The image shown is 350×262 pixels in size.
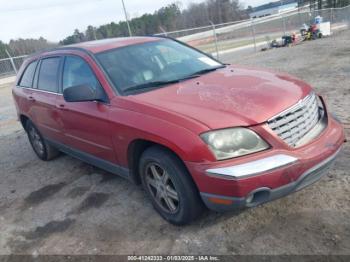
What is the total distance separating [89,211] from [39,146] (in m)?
2.49

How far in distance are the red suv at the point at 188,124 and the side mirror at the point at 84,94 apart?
0.04 ft

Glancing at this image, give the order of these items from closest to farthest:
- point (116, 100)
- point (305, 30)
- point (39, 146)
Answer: point (116, 100) < point (39, 146) < point (305, 30)

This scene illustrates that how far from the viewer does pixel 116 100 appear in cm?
359

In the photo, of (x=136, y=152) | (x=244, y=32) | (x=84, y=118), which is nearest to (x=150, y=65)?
(x=84, y=118)

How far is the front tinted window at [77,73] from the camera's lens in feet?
Result: 13.1

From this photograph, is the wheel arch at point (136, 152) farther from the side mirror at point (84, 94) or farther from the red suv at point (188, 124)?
the side mirror at point (84, 94)

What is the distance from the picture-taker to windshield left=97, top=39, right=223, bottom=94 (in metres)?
3.81

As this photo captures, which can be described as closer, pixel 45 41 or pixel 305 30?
pixel 305 30

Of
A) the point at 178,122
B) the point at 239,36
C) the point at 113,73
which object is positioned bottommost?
the point at 239,36

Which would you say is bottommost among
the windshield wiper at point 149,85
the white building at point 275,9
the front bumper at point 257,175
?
the white building at point 275,9

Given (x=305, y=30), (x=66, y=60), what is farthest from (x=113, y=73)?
(x=305, y=30)

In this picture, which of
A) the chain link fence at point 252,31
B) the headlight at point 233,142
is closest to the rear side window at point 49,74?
the headlight at point 233,142

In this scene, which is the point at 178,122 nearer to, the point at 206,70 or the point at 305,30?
the point at 206,70

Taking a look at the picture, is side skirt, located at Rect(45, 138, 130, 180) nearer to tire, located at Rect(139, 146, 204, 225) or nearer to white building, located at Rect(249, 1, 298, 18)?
tire, located at Rect(139, 146, 204, 225)
